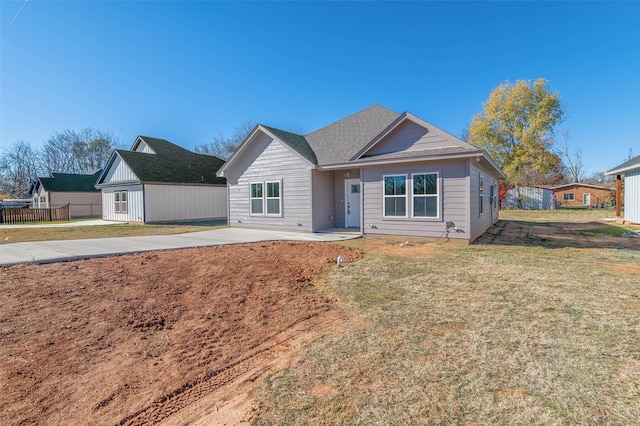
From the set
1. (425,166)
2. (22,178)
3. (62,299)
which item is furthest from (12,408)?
(22,178)

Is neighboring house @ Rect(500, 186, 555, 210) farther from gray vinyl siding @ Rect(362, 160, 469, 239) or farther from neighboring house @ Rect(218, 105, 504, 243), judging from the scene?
gray vinyl siding @ Rect(362, 160, 469, 239)

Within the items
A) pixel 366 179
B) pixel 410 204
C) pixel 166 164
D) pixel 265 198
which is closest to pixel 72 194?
pixel 166 164

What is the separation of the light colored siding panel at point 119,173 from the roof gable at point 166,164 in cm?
26

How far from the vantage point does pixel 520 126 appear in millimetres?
31125

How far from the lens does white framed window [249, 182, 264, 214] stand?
46.9 ft

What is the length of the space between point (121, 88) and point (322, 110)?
17.8 m

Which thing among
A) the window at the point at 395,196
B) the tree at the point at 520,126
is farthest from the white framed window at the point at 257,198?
the tree at the point at 520,126

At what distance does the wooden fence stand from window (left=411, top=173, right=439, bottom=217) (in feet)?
82.7

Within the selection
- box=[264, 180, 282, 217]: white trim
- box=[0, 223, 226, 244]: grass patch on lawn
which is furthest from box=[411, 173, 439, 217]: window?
box=[0, 223, 226, 244]: grass patch on lawn

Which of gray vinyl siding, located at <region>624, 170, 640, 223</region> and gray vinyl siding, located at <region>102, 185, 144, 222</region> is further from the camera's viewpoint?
gray vinyl siding, located at <region>102, 185, 144, 222</region>

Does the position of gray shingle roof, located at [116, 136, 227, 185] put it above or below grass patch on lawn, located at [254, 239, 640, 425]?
above

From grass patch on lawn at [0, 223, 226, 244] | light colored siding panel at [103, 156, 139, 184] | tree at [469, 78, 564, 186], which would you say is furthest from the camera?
tree at [469, 78, 564, 186]

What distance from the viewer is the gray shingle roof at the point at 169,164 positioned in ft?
63.8

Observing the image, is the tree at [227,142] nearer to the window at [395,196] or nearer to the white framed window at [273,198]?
the white framed window at [273,198]
